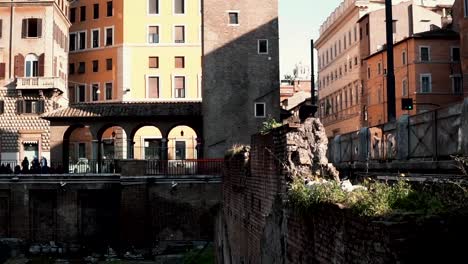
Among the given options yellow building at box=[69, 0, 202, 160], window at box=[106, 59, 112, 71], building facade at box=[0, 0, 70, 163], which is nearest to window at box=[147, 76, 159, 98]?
yellow building at box=[69, 0, 202, 160]

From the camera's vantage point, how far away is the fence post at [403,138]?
1266cm

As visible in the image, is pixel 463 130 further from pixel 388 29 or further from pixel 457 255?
pixel 388 29

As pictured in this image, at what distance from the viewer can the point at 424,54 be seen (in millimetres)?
47750

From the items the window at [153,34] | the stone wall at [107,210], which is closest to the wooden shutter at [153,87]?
the window at [153,34]

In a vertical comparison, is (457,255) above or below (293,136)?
below

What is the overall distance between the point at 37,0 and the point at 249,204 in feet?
133

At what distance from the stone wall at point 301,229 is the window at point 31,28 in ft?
117

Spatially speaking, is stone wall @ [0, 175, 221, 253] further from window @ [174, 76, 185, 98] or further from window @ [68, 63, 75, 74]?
window @ [68, 63, 75, 74]

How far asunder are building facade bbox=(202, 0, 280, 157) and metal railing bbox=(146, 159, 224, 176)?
4213mm

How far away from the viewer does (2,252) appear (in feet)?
95.6

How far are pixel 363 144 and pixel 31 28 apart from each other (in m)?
38.3

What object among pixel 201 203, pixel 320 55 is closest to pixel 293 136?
pixel 201 203

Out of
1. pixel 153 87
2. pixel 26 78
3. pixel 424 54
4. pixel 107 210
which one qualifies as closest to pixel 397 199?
pixel 107 210

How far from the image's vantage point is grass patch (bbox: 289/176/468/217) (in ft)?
15.3
